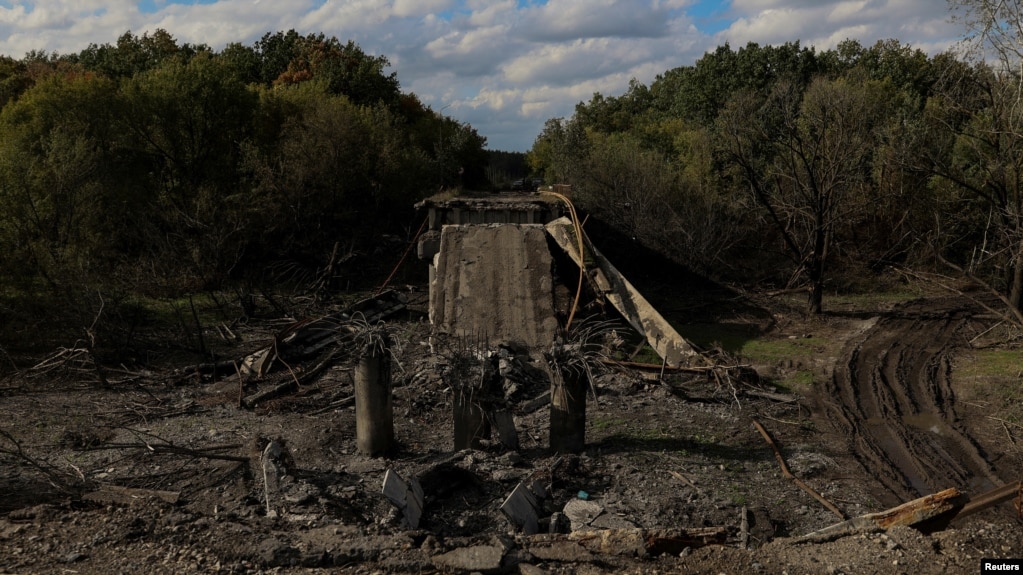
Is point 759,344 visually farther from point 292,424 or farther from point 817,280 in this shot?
point 292,424

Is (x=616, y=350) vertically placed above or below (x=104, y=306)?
below

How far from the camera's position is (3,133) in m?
18.0

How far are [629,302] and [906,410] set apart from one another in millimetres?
4994

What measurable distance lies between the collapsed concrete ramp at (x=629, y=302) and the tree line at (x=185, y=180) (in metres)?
5.69

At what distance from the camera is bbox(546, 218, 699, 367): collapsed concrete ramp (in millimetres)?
12359

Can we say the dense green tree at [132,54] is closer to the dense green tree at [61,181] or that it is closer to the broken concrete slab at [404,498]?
the dense green tree at [61,181]

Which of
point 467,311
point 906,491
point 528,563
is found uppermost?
point 467,311

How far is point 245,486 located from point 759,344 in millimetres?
10210

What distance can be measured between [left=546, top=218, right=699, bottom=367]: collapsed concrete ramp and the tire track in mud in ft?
7.73

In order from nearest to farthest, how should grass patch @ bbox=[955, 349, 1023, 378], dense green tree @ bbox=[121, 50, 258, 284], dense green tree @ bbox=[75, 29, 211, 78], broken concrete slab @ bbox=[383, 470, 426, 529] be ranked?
broken concrete slab @ bbox=[383, 470, 426, 529] → grass patch @ bbox=[955, 349, 1023, 378] → dense green tree @ bbox=[121, 50, 258, 284] → dense green tree @ bbox=[75, 29, 211, 78]

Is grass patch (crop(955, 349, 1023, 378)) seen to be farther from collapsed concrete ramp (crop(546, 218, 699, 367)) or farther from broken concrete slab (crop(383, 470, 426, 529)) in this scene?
broken concrete slab (crop(383, 470, 426, 529))

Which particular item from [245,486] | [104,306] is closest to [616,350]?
[245,486]

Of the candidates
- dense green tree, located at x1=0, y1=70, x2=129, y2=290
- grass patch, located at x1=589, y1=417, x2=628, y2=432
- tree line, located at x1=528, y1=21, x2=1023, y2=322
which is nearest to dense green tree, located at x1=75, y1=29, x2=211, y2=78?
dense green tree, located at x1=0, y1=70, x2=129, y2=290

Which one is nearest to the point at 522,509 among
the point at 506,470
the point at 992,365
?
the point at 506,470
